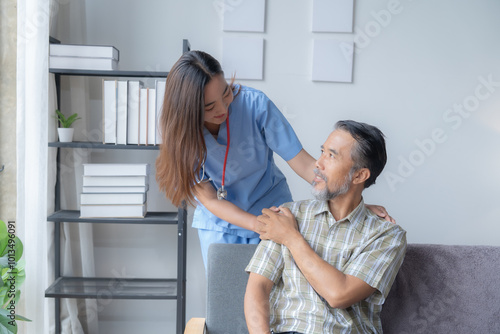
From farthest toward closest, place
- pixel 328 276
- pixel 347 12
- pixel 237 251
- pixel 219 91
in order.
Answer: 1. pixel 347 12
2. pixel 237 251
3. pixel 219 91
4. pixel 328 276

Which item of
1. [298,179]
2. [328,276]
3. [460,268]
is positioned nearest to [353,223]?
[328,276]

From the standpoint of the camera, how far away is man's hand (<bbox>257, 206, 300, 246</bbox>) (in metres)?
1.58

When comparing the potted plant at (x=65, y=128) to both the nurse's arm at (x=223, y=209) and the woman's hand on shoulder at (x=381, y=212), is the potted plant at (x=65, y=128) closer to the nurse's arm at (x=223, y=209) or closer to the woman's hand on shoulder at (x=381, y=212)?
the nurse's arm at (x=223, y=209)

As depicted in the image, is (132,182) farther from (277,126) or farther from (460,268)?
(460,268)

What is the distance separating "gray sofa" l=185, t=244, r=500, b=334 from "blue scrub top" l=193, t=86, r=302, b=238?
315mm

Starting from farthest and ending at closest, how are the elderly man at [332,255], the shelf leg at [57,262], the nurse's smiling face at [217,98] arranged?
the shelf leg at [57,262] → the nurse's smiling face at [217,98] → the elderly man at [332,255]

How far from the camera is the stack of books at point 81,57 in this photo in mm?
2414

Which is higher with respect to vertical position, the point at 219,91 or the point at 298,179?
the point at 219,91

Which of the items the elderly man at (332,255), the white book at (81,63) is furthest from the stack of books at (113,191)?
the elderly man at (332,255)

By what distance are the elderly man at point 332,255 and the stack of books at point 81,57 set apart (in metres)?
1.28

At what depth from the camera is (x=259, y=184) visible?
203 cm

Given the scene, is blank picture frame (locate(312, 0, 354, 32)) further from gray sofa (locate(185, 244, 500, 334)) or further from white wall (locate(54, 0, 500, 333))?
gray sofa (locate(185, 244, 500, 334))

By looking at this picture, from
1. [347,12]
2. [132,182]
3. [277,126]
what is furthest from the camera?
[347,12]

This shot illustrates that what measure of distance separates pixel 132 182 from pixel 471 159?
191 cm
